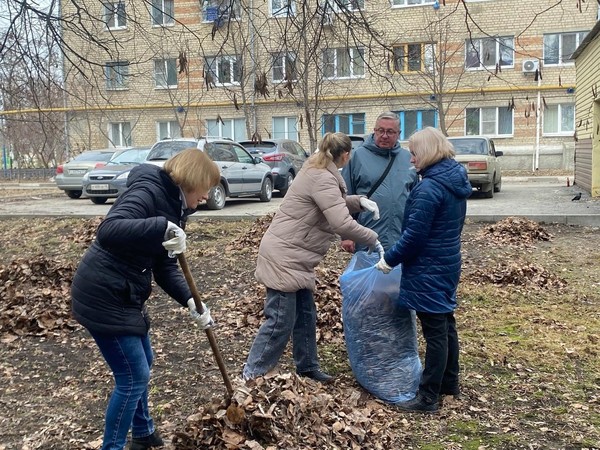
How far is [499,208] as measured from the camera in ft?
42.9

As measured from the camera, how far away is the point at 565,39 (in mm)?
27812

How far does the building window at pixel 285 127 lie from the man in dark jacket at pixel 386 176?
26689 millimetres

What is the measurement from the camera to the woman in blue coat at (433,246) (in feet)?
12.3

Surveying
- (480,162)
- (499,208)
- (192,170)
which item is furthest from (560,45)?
(192,170)

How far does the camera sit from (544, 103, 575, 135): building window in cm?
2823

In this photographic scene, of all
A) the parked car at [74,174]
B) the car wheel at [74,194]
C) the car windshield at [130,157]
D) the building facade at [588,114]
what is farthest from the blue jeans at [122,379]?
the car wheel at [74,194]

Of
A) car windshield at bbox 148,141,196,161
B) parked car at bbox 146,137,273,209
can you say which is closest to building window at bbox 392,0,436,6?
parked car at bbox 146,137,273,209

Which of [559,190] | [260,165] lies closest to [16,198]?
[260,165]

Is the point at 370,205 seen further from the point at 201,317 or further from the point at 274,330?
the point at 201,317

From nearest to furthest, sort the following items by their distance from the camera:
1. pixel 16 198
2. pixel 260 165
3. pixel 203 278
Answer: pixel 203 278
pixel 260 165
pixel 16 198

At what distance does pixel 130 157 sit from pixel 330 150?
525 inches

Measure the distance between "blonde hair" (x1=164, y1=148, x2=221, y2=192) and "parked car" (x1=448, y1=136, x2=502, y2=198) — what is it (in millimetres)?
12207

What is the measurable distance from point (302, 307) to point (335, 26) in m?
2.90

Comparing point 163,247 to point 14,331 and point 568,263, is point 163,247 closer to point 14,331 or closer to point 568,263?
point 14,331
